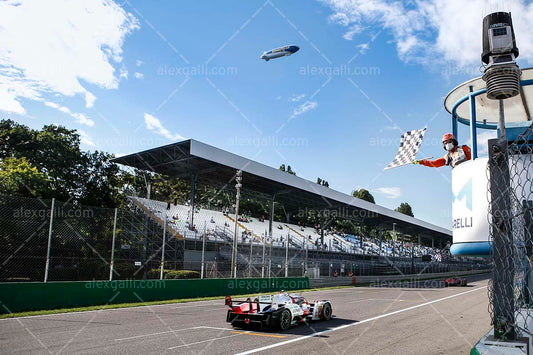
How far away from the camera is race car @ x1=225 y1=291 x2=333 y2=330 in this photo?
936cm

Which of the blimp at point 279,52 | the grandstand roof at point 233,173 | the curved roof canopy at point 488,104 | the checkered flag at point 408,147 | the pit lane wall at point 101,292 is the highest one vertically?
the blimp at point 279,52

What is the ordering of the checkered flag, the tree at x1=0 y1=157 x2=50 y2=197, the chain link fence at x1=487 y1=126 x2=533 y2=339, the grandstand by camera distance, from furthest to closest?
the tree at x1=0 y1=157 x2=50 y2=197
the grandstand
the checkered flag
the chain link fence at x1=487 y1=126 x2=533 y2=339

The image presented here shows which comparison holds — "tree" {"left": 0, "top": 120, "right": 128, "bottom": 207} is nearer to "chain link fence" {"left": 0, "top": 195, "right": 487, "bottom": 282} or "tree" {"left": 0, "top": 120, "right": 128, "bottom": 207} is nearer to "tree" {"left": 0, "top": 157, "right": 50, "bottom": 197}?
"tree" {"left": 0, "top": 157, "right": 50, "bottom": 197}

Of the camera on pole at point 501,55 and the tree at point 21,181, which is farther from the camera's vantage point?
the tree at point 21,181

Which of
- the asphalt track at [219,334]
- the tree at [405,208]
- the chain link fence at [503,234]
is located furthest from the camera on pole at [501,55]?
the tree at [405,208]

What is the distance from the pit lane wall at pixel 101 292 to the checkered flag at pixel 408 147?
12055 millimetres

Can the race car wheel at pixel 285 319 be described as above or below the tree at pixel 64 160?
below

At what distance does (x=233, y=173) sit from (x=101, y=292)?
1722cm

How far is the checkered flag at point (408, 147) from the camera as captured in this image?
5.73m

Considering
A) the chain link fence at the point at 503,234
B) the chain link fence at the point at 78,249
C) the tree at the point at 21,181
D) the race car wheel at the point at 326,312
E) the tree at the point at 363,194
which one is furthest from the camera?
the tree at the point at 363,194

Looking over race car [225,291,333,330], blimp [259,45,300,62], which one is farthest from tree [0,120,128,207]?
race car [225,291,333,330]

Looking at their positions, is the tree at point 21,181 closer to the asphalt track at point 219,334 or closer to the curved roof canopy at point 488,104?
the asphalt track at point 219,334

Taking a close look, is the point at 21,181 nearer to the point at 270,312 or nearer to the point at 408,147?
the point at 270,312

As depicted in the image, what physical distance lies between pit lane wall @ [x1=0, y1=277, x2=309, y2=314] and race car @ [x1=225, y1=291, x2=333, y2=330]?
7.00 meters
